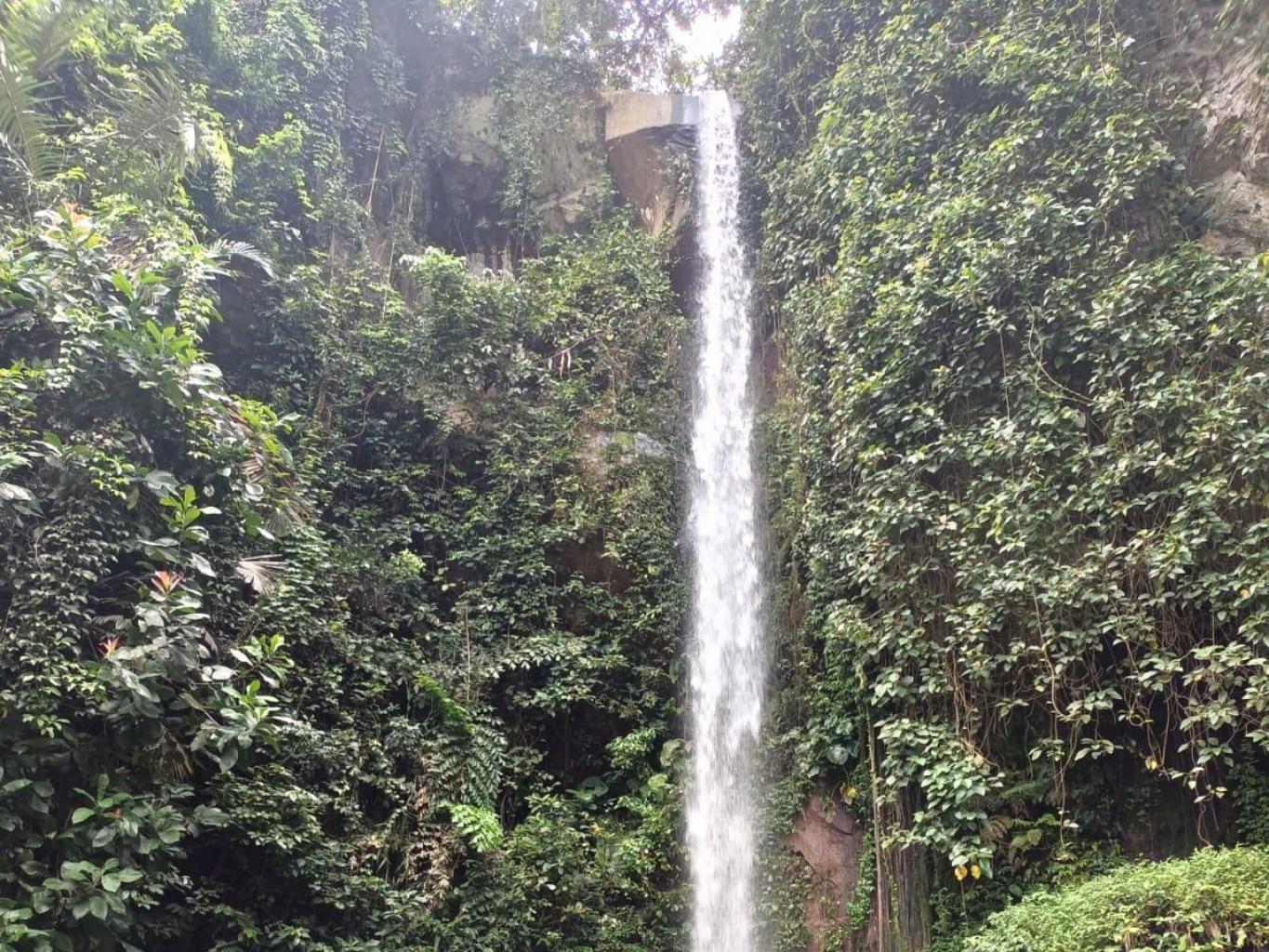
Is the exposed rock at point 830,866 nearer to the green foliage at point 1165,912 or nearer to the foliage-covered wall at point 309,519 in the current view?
the foliage-covered wall at point 309,519

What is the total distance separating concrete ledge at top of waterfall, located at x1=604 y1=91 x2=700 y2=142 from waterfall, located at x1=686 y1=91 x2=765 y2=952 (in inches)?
8.5

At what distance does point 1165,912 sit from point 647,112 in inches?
424

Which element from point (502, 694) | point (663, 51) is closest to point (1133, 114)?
point (502, 694)

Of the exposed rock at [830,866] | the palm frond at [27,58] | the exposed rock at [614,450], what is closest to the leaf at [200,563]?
the palm frond at [27,58]

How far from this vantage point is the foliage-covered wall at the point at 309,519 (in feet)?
16.0

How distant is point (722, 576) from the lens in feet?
28.9

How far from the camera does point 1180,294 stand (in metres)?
5.80

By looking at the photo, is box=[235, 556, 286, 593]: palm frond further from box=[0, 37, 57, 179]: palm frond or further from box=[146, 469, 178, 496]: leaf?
box=[0, 37, 57, 179]: palm frond

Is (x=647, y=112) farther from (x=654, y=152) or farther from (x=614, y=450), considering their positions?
(x=614, y=450)

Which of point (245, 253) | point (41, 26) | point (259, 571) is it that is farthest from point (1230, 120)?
point (41, 26)

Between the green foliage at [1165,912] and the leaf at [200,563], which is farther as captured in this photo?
the leaf at [200,563]

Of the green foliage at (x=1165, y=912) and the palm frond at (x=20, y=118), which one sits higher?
the palm frond at (x=20, y=118)

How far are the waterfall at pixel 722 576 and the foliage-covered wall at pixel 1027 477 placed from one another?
515 mm

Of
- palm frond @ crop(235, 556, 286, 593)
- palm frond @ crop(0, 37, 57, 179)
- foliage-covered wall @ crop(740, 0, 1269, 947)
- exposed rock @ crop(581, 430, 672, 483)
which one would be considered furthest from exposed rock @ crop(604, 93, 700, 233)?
palm frond @ crop(235, 556, 286, 593)
